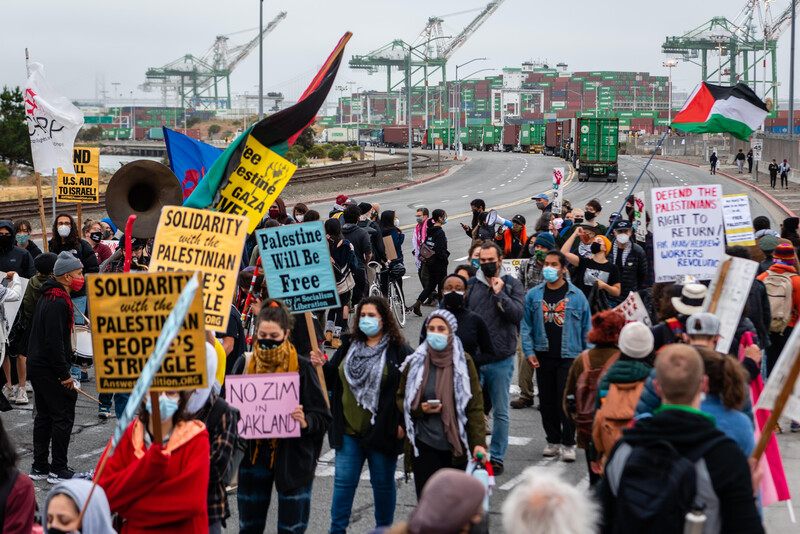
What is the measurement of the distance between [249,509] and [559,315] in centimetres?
337

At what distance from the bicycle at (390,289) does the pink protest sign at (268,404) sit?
7.25 meters

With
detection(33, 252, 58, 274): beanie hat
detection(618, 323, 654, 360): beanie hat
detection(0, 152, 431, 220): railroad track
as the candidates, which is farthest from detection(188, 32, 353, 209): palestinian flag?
detection(0, 152, 431, 220): railroad track

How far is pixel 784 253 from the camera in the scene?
28.9 feet

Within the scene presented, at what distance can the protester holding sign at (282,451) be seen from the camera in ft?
18.1

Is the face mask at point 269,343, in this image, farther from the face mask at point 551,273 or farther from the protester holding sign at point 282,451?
the face mask at point 551,273

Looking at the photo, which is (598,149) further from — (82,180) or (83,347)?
(83,347)

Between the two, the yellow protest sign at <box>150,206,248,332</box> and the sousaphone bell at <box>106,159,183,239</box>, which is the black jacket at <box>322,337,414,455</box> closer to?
the yellow protest sign at <box>150,206,248,332</box>

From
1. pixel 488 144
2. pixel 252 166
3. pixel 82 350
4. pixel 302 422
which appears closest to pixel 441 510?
pixel 302 422

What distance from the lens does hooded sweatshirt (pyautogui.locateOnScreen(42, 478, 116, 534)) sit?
3908mm

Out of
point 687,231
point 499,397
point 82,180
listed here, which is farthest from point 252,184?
point 82,180

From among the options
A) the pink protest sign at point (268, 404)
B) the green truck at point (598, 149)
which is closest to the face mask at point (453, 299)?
the pink protest sign at point (268, 404)

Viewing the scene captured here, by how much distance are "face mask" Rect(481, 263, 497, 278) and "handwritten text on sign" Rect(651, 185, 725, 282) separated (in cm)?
170

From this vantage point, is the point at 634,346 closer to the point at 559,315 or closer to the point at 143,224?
the point at 559,315

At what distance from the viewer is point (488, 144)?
100625 mm
